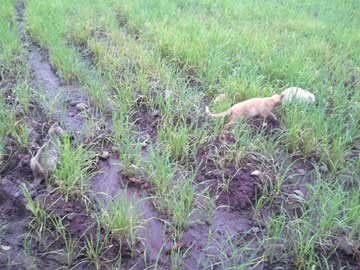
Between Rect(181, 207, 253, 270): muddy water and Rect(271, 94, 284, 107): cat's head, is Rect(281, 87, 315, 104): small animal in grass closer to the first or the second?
Rect(271, 94, 284, 107): cat's head

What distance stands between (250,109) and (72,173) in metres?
1.45

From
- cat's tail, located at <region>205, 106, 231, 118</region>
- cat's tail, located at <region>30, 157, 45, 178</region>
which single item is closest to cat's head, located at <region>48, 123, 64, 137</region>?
cat's tail, located at <region>30, 157, 45, 178</region>

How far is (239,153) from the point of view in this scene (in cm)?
254

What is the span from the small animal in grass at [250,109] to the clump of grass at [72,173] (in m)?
1.13

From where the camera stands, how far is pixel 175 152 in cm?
262

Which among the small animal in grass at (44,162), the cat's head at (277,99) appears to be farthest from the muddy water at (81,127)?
the cat's head at (277,99)

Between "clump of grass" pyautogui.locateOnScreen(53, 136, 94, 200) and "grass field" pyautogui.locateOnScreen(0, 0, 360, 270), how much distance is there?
0.01m

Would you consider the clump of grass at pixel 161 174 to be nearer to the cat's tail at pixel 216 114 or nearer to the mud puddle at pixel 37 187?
the mud puddle at pixel 37 187

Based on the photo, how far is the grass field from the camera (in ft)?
6.44

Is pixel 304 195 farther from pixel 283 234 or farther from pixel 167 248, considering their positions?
pixel 167 248

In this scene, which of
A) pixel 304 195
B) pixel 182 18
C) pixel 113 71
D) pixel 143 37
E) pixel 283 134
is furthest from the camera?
pixel 182 18

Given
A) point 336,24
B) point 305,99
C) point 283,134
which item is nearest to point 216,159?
point 283,134

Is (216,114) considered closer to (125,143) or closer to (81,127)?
(125,143)

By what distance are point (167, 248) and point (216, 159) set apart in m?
0.84
